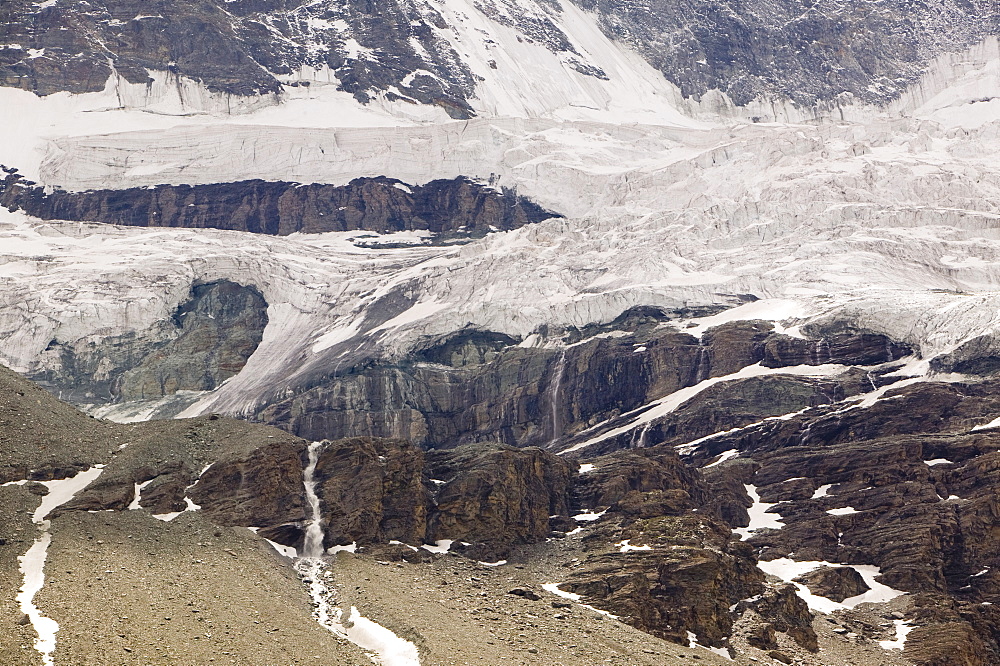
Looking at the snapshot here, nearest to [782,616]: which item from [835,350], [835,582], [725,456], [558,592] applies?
[835,582]

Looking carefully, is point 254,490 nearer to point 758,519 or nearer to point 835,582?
point 835,582

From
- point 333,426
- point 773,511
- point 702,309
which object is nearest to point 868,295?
point 702,309

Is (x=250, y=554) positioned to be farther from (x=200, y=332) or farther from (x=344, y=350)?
(x=200, y=332)

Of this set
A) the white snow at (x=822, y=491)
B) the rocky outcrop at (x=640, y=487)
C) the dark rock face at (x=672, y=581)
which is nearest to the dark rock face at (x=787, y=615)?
the dark rock face at (x=672, y=581)

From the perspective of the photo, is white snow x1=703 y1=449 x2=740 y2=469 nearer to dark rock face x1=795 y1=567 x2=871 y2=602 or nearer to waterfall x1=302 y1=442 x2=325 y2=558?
dark rock face x1=795 y1=567 x2=871 y2=602

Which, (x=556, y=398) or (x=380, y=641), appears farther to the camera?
(x=556, y=398)

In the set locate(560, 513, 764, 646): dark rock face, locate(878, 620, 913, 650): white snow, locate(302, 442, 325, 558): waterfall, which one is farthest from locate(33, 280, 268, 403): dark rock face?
locate(878, 620, 913, 650): white snow

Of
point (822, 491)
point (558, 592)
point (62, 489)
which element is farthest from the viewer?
point (822, 491)
